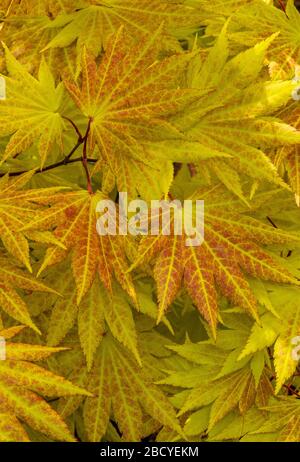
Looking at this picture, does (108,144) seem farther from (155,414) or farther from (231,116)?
(155,414)

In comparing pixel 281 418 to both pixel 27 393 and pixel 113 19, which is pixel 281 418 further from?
pixel 113 19

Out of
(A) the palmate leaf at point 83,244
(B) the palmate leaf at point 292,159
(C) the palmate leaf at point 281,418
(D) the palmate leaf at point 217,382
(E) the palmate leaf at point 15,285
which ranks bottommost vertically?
(C) the palmate leaf at point 281,418

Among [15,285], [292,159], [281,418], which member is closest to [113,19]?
[292,159]

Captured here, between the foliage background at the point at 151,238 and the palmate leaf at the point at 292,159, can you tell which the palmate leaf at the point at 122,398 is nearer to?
the foliage background at the point at 151,238

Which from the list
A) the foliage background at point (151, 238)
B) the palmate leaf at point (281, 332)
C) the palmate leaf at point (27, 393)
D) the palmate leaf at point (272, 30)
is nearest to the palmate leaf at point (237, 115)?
the foliage background at point (151, 238)
